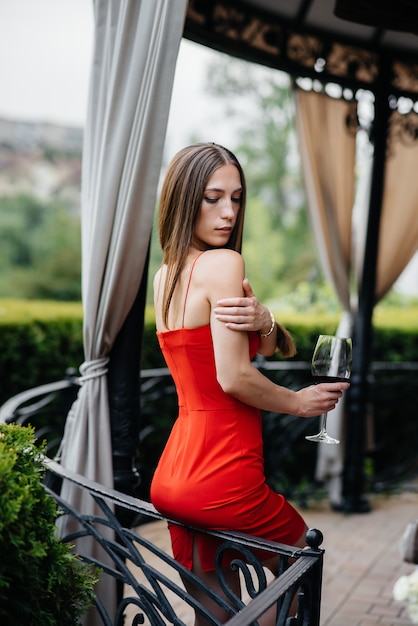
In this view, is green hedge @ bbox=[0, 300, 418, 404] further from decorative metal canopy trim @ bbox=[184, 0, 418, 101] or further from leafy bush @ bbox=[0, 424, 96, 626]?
leafy bush @ bbox=[0, 424, 96, 626]

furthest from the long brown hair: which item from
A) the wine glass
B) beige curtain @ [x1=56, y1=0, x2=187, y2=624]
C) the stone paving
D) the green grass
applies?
the green grass

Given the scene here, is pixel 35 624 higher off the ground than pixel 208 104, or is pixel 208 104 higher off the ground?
pixel 208 104

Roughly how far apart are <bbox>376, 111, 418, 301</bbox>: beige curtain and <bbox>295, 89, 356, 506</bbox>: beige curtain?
30 centimetres

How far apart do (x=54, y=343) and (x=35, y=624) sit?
404cm

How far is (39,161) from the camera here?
23.2 metres

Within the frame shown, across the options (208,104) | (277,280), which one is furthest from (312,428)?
(208,104)

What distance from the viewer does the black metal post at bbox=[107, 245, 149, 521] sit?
2.87 meters

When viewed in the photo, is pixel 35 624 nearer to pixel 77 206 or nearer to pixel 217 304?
pixel 217 304

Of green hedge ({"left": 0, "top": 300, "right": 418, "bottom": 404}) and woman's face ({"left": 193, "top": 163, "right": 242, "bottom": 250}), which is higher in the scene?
woman's face ({"left": 193, "top": 163, "right": 242, "bottom": 250})

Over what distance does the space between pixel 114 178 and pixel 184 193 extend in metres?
0.66

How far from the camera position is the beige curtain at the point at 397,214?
576 cm

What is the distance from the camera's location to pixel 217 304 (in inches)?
78.2

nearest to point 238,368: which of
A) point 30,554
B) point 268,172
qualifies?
point 30,554

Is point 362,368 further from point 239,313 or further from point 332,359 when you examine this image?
point 239,313
